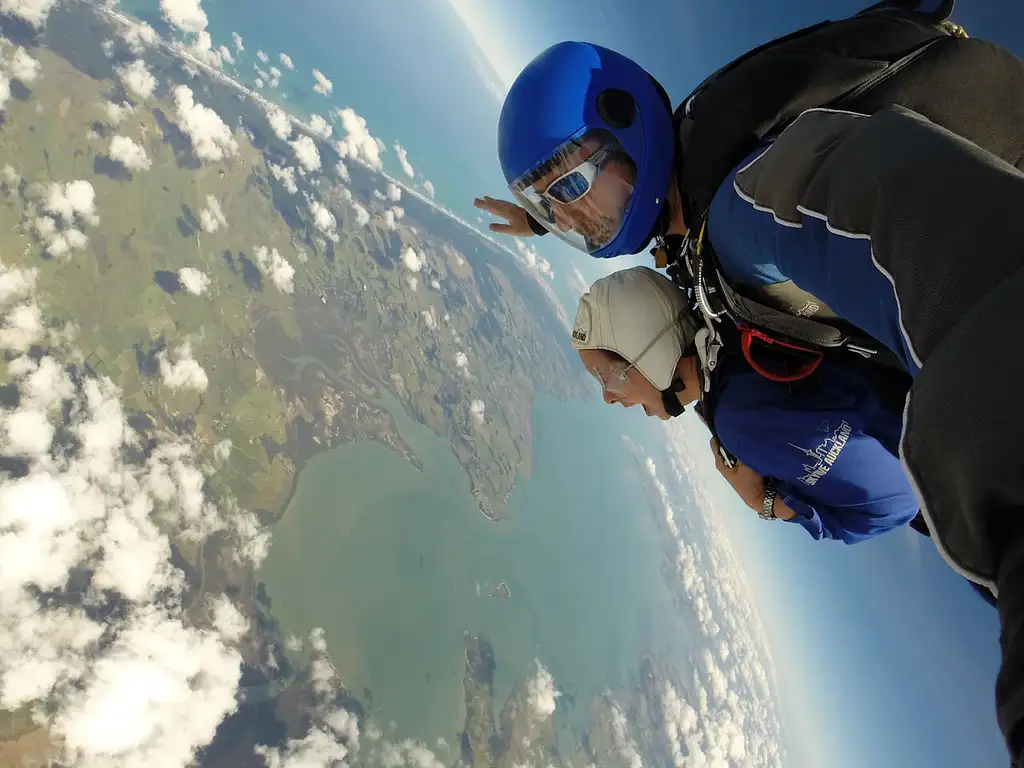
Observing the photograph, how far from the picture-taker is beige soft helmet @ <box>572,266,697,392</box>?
1.82m

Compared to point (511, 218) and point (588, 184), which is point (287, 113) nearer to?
point (511, 218)

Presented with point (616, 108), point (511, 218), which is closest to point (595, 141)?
point (616, 108)

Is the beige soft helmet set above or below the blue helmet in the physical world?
below

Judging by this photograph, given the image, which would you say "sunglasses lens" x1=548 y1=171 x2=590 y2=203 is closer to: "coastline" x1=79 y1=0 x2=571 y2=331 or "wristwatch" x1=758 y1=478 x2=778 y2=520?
"wristwatch" x1=758 y1=478 x2=778 y2=520

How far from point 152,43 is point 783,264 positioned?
8419cm

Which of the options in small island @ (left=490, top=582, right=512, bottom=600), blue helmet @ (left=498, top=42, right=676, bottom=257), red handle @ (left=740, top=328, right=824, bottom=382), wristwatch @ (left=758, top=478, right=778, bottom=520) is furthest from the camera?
small island @ (left=490, top=582, right=512, bottom=600)

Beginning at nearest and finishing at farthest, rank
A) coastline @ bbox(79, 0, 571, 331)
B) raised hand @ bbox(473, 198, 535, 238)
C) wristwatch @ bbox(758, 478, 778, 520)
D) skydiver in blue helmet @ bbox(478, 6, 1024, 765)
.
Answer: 1. skydiver in blue helmet @ bbox(478, 6, 1024, 765)
2. wristwatch @ bbox(758, 478, 778, 520)
3. raised hand @ bbox(473, 198, 535, 238)
4. coastline @ bbox(79, 0, 571, 331)

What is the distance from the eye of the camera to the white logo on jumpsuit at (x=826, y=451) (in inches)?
54.6

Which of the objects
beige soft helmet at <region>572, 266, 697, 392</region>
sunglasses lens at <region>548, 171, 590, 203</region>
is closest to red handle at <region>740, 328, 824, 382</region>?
beige soft helmet at <region>572, 266, 697, 392</region>

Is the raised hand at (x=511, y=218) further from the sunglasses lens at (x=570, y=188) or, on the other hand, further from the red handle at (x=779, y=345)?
the red handle at (x=779, y=345)

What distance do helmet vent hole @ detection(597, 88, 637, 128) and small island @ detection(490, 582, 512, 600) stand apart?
53.8 metres

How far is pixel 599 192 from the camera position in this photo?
6.29 feet

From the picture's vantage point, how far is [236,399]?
154 feet

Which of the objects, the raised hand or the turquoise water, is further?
the turquoise water
